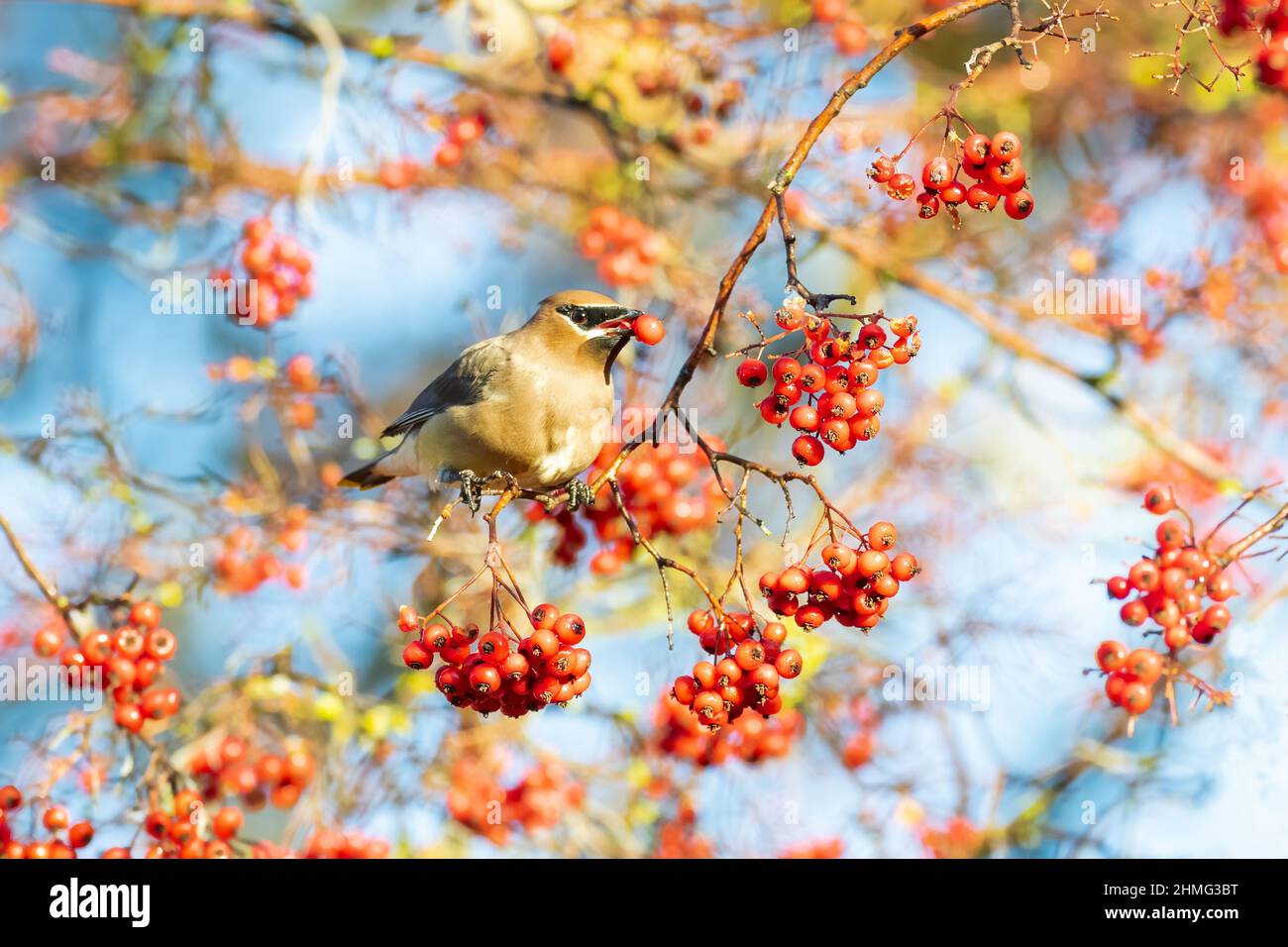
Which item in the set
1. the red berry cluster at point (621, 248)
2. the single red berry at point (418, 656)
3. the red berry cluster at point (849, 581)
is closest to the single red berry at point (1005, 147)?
the red berry cluster at point (849, 581)

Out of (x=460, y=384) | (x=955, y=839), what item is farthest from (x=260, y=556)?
(x=955, y=839)

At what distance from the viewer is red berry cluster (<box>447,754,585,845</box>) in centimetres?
461

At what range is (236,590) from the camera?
4586mm

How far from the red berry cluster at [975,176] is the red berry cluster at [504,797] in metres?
3.00

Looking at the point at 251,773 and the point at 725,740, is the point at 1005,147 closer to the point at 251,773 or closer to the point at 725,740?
the point at 725,740

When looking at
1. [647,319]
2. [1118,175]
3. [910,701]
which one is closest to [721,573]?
[910,701]

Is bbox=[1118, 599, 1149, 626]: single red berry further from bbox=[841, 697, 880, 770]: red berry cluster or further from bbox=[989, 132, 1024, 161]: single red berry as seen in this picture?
bbox=[841, 697, 880, 770]: red berry cluster

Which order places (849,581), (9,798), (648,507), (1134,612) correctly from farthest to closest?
(648,507), (9,798), (1134,612), (849,581)

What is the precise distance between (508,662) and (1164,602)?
127 centimetres

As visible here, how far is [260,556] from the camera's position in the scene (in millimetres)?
4648

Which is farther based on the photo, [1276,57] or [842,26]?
[842,26]

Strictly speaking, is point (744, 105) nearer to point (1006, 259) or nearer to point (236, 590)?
point (1006, 259)

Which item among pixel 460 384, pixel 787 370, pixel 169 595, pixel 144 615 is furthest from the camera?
pixel 460 384

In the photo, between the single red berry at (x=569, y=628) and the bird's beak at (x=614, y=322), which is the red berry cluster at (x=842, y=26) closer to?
the bird's beak at (x=614, y=322)
